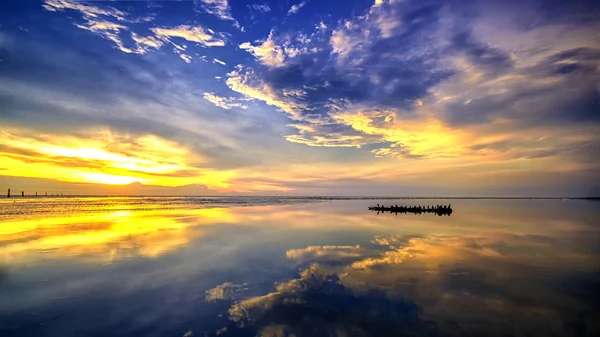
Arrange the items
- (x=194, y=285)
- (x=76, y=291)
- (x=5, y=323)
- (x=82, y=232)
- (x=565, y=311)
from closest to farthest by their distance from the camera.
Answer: (x=5, y=323) < (x=565, y=311) < (x=76, y=291) < (x=194, y=285) < (x=82, y=232)

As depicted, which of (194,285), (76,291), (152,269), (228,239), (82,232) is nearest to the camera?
(76,291)

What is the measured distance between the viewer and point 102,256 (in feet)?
70.1

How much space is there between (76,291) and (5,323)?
3.46m

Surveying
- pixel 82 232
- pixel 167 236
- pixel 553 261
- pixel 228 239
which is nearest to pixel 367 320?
pixel 553 261

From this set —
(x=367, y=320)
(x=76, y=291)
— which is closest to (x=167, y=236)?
(x=76, y=291)

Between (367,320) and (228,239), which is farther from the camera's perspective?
(228,239)

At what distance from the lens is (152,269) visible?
1798 centimetres

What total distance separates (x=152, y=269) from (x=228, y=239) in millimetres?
11377

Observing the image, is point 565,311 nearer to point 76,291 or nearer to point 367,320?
point 367,320

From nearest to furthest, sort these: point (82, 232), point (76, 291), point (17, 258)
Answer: point (76, 291) → point (17, 258) → point (82, 232)

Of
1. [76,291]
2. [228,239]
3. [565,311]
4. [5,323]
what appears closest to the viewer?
[5,323]

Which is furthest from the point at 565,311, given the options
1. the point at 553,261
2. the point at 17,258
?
the point at 17,258

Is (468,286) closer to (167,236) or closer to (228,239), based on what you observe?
(228,239)

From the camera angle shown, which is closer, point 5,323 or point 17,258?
point 5,323
